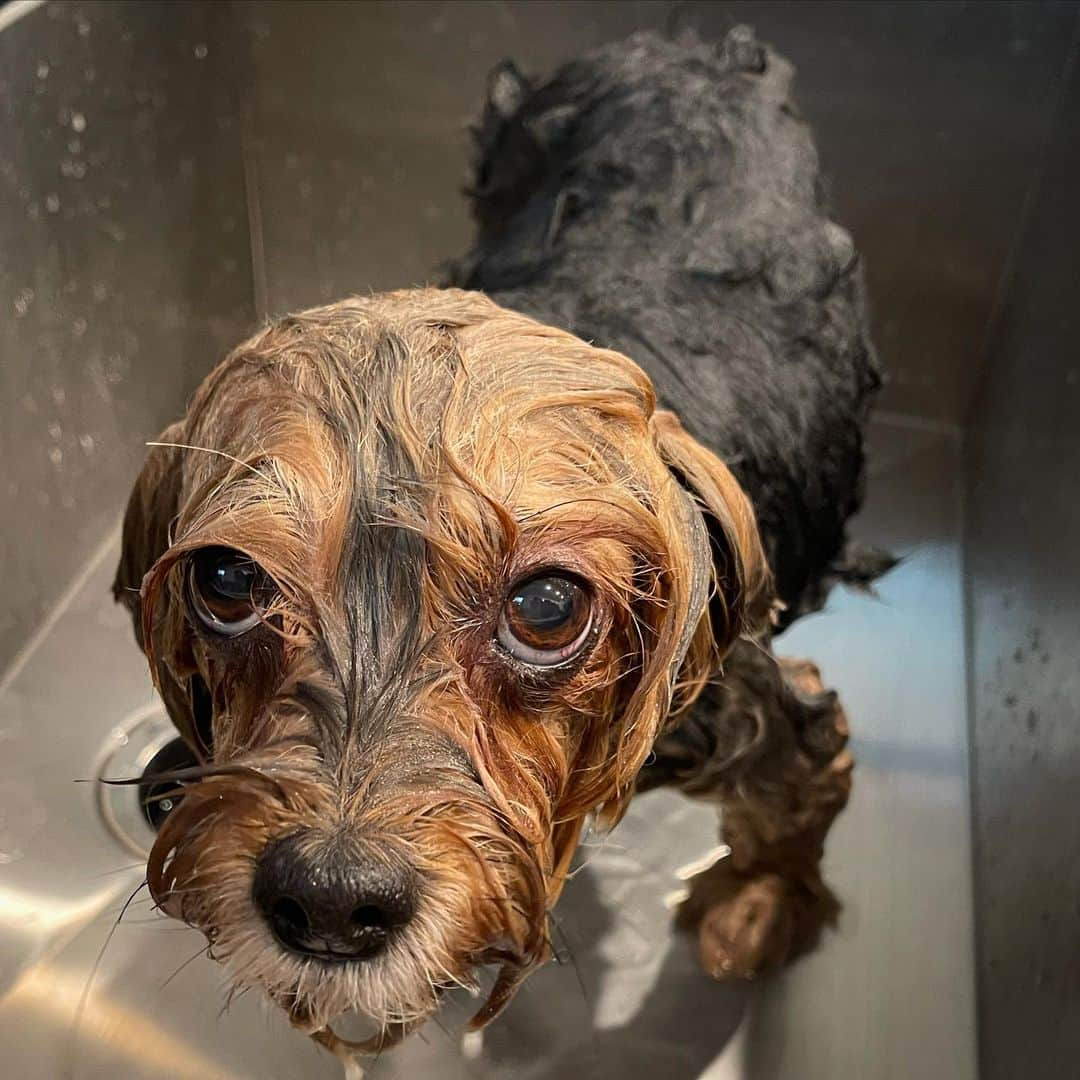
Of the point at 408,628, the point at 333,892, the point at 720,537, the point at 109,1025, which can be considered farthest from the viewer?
the point at 109,1025

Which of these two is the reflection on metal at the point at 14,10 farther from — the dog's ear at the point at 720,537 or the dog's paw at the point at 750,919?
the dog's paw at the point at 750,919

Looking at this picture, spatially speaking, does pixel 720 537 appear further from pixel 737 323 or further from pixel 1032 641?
pixel 1032 641

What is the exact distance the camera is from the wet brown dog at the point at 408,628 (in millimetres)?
973

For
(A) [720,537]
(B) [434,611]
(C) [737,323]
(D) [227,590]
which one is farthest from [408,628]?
(C) [737,323]

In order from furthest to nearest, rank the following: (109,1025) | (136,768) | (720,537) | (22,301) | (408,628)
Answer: (136,768)
(22,301)
(109,1025)
(720,537)
(408,628)

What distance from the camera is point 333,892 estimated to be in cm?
91

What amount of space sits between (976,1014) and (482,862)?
115cm

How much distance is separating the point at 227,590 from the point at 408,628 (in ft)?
0.55

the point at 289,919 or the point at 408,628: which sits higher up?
the point at 408,628

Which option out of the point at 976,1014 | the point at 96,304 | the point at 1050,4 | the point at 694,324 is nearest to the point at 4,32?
the point at 96,304

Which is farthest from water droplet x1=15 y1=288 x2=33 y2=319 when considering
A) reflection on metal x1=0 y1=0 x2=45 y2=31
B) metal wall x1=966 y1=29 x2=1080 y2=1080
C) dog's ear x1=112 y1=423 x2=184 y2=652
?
metal wall x1=966 y1=29 x2=1080 y2=1080

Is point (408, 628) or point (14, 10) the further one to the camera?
point (14, 10)

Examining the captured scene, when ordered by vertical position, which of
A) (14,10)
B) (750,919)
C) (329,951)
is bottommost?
(750,919)

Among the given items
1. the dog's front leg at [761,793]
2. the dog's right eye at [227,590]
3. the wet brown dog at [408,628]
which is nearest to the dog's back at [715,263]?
the dog's front leg at [761,793]
